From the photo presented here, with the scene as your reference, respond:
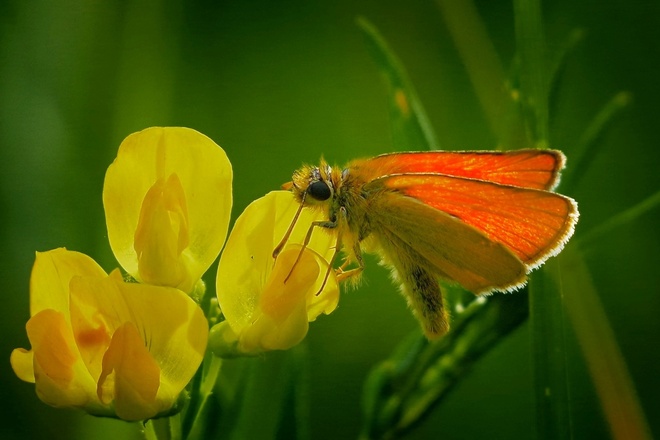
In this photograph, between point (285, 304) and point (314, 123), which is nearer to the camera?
point (285, 304)

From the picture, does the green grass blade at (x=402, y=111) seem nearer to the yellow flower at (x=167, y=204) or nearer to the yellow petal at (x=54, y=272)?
the yellow flower at (x=167, y=204)

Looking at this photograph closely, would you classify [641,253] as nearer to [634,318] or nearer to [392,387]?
[634,318]

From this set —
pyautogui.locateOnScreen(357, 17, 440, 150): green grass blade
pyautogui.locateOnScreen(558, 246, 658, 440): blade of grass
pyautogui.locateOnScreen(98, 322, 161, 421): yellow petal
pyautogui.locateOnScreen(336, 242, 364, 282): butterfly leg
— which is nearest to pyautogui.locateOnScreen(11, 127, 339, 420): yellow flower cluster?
pyautogui.locateOnScreen(98, 322, 161, 421): yellow petal

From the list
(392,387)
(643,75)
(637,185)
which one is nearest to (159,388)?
(392,387)

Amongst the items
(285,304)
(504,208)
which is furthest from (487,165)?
(285,304)

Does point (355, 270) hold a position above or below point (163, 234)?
below

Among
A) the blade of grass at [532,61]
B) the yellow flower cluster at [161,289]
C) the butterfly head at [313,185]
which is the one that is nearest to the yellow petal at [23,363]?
the yellow flower cluster at [161,289]

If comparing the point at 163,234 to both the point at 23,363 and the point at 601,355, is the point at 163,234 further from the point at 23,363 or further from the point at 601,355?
the point at 601,355
